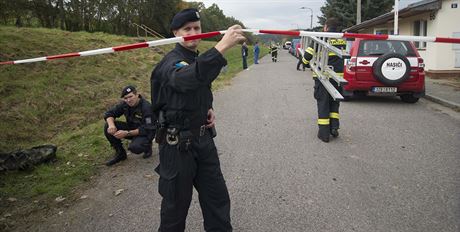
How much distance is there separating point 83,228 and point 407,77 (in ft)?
24.9

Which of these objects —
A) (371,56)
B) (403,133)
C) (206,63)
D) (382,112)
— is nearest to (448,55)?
(371,56)

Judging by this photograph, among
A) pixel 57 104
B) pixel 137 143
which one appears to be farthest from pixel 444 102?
pixel 57 104

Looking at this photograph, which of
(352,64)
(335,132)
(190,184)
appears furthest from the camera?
(352,64)

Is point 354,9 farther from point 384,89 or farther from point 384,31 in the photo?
point 384,89

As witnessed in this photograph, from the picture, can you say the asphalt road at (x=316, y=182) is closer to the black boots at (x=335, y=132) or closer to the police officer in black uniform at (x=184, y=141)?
the black boots at (x=335, y=132)

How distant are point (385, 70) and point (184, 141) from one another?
280 inches

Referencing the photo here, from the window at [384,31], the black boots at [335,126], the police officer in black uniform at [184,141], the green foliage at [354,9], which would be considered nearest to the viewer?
the police officer in black uniform at [184,141]

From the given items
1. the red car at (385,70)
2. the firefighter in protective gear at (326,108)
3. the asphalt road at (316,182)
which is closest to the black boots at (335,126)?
the firefighter in protective gear at (326,108)

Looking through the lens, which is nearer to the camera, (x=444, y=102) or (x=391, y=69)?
(x=391, y=69)

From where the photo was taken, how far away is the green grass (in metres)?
4.66

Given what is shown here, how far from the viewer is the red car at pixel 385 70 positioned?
8.26 meters

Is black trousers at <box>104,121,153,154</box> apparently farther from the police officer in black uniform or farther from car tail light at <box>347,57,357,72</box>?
car tail light at <box>347,57,357,72</box>

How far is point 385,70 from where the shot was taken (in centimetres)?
834

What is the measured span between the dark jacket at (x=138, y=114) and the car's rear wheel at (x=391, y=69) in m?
5.66
